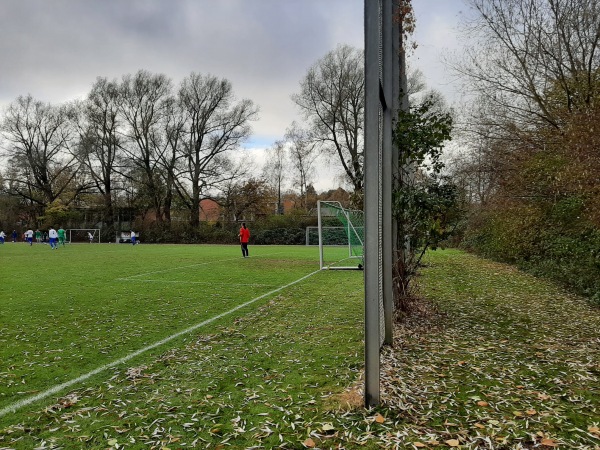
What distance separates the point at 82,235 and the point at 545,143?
178 feet

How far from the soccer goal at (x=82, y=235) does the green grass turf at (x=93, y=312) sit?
40941mm

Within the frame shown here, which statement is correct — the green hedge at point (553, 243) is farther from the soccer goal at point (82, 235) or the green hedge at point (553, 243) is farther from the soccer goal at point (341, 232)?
the soccer goal at point (82, 235)

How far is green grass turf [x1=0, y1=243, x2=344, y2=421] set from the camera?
16.5ft

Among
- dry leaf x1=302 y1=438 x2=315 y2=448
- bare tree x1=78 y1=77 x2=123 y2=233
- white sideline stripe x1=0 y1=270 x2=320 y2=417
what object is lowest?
white sideline stripe x1=0 y1=270 x2=320 y2=417

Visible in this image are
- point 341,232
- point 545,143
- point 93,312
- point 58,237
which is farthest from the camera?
point 58,237

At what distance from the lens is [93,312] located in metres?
8.22

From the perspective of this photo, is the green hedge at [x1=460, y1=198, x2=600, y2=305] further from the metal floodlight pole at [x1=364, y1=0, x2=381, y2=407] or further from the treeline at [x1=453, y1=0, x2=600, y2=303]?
the metal floodlight pole at [x1=364, y1=0, x2=381, y2=407]

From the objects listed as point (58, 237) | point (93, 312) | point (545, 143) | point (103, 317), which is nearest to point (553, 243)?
point (545, 143)

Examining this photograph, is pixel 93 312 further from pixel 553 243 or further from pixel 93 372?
pixel 553 243

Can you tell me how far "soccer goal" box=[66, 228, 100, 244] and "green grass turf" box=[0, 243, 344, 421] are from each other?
134 feet

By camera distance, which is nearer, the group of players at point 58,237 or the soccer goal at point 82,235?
the group of players at point 58,237

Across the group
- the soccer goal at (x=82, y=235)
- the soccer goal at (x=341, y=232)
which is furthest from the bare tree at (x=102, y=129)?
the soccer goal at (x=341, y=232)

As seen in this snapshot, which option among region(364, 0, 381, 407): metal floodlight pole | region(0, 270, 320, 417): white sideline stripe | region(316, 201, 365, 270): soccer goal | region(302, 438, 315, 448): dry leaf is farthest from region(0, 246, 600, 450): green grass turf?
region(316, 201, 365, 270): soccer goal

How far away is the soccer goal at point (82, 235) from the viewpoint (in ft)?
177
